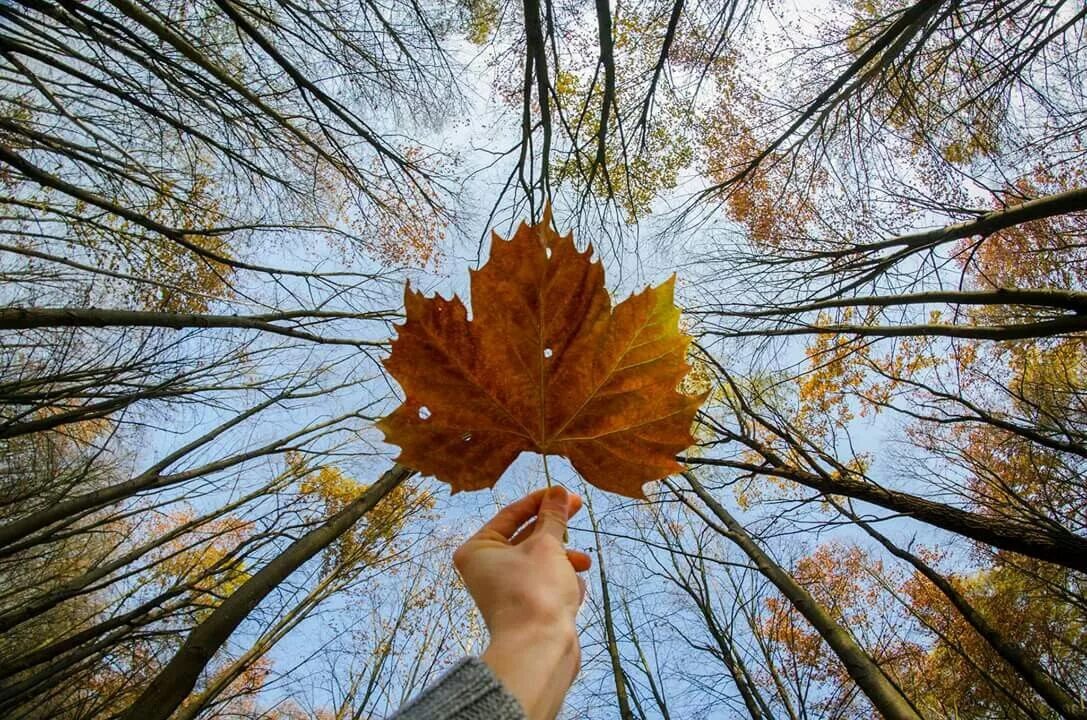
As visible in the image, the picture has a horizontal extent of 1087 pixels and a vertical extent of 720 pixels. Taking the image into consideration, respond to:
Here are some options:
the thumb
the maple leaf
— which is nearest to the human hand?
the thumb

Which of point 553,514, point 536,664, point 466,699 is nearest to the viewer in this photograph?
point 466,699

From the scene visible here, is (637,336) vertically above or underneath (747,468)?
above

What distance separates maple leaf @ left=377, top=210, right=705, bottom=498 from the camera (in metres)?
1.18

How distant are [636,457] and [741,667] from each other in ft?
13.1

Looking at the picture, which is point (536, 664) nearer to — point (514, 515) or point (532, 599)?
point (532, 599)

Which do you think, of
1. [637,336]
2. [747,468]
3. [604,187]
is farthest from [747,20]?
[637,336]

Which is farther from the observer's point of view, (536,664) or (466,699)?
(536,664)

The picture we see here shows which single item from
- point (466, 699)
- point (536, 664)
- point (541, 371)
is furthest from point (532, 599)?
point (541, 371)

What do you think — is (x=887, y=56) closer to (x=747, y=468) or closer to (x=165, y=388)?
(x=747, y=468)

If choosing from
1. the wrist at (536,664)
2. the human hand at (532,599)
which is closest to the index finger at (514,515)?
the human hand at (532,599)

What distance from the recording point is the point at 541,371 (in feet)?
4.19

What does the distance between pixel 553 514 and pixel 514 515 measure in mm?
136

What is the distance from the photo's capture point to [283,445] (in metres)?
4.07

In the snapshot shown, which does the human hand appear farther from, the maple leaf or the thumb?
the maple leaf
